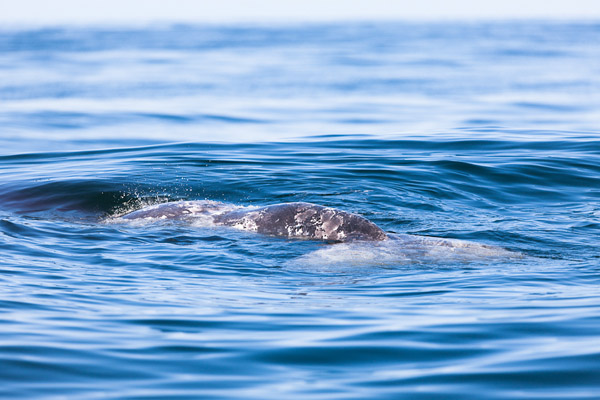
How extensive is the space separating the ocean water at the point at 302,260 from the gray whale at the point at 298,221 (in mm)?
181

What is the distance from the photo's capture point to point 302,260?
855cm

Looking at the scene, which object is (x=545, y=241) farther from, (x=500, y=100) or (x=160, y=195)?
(x=500, y=100)

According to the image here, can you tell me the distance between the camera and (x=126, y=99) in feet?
88.0

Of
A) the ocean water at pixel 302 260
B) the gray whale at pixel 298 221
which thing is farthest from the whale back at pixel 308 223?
the ocean water at pixel 302 260

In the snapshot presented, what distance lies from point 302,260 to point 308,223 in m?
0.74

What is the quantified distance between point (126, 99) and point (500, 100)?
37.1ft

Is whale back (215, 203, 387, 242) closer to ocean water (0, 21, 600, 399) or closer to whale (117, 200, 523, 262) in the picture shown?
whale (117, 200, 523, 262)

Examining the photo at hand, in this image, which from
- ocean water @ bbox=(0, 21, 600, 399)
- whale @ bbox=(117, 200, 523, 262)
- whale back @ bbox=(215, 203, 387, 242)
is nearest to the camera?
ocean water @ bbox=(0, 21, 600, 399)

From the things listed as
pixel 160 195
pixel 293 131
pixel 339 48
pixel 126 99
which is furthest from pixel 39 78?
pixel 339 48

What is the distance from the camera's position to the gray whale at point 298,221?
29.5 ft

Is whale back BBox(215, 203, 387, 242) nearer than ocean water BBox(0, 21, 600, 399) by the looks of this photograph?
No

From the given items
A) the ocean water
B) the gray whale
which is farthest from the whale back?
the ocean water

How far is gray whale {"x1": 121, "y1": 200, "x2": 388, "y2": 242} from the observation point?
8984 mm

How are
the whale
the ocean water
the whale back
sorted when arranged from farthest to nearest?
1. the whale back
2. the whale
3. the ocean water
